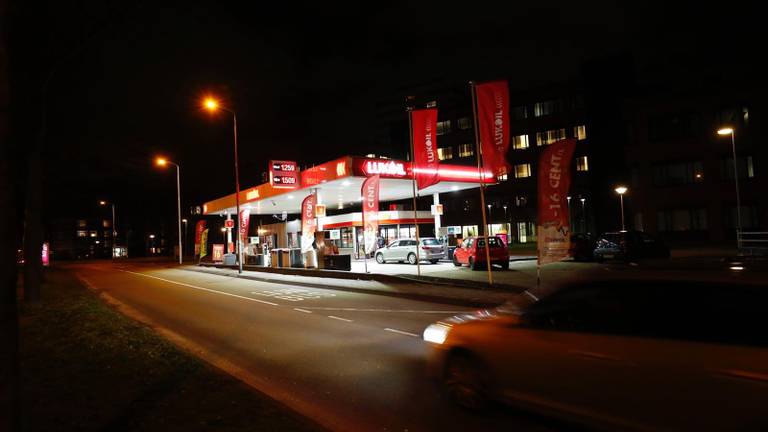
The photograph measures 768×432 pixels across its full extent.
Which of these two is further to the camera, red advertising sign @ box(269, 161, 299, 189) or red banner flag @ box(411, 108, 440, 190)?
red advertising sign @ box(269, 161, 299, 189)

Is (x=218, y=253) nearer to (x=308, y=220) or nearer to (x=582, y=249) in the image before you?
(x=308, y=220)

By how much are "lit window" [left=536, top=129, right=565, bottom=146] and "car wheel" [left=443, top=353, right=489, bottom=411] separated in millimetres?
58038

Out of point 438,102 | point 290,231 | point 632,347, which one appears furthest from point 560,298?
point 438,102

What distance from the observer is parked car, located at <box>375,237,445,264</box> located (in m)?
29.0

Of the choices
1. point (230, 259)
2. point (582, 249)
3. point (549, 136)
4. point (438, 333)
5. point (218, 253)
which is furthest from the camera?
point (549, 136)

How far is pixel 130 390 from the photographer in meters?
5.65

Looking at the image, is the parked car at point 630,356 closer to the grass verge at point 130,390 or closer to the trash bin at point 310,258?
the grass verge at point 130,390

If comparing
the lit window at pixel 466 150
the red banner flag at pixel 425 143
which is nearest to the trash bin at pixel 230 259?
the red banner flag at pixel 425 143

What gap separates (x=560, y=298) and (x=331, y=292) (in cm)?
1361

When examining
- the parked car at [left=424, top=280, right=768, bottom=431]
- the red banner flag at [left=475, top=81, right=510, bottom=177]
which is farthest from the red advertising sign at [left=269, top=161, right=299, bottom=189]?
the parked car at [left=424, top=280, right=768, bottom=431]

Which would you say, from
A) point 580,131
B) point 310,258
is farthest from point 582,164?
point 310,258

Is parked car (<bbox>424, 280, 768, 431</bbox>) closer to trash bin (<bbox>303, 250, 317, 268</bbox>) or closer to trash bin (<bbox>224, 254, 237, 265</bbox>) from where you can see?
trash bin (<bbox>303, 250, 317, 268</bbox>)

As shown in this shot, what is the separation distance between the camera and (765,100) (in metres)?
38.6

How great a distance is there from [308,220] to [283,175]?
380cm
